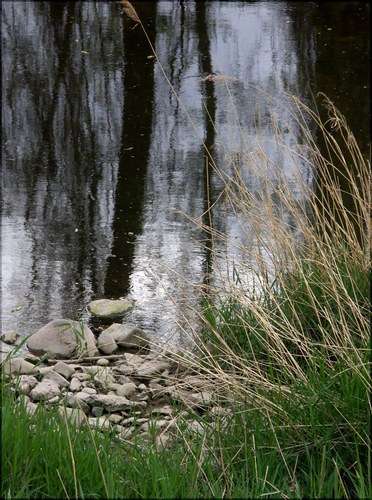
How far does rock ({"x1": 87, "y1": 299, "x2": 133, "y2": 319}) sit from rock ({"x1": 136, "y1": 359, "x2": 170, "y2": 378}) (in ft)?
2.17

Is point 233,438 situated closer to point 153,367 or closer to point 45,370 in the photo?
point 153,367

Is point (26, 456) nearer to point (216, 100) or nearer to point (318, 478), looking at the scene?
point (318, 478)

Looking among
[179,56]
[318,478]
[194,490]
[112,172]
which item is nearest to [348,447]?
[318,478]

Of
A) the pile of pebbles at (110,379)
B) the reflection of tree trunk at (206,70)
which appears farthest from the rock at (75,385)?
the reflection of tree trunk at (206,70)

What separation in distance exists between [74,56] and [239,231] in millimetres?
3985

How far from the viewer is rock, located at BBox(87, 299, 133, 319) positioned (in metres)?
4.95

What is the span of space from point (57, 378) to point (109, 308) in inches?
33.2

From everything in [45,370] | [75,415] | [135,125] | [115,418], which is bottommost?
[115,418]

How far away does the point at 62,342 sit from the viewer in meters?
4.53

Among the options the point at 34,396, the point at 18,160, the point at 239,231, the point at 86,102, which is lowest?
the point at 34,396

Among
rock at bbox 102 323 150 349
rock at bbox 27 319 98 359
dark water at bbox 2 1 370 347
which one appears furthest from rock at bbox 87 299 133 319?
rock at bbox 27 319 98 359

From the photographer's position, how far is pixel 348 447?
2.93 m

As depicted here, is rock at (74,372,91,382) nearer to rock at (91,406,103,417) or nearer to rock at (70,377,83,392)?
rock at (70,377,83,392)

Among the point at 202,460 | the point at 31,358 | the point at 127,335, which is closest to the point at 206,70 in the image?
the point at 127,335
